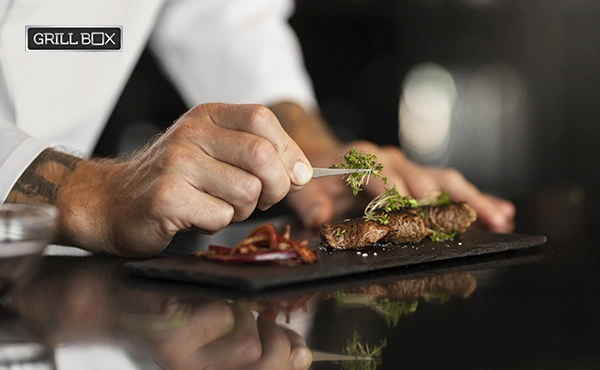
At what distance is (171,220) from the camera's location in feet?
4.29

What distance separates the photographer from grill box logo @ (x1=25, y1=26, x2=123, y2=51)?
1484mm

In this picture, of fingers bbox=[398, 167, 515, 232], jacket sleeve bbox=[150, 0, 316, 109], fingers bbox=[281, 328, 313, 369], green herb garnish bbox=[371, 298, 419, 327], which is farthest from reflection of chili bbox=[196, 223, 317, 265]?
jacket sleeve bbox=[150, 0, 316, 109]

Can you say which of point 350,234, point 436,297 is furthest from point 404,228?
point 436,297

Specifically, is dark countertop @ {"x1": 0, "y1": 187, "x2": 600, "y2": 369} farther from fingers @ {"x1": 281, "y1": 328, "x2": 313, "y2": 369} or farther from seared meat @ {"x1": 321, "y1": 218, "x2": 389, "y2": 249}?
seared meat @ {"x1": 321, "y1": 218, "x2": 389, "y2": 249}

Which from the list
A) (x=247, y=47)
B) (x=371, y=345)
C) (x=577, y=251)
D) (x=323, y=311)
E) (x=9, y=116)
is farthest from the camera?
(x=247, y=47)

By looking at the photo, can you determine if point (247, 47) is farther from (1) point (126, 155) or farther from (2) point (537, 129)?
(2) point (537, 129)

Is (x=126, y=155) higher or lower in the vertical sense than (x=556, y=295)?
higher

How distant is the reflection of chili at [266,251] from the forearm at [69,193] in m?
0.28

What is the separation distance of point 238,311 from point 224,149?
399 mm

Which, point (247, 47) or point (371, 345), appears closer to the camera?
point (371, 345)

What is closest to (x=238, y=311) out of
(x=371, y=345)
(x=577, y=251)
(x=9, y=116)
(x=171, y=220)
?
(x=371, y=345)

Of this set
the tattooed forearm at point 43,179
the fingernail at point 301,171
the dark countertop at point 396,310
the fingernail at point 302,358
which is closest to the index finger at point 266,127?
the fingernail at point 301,171

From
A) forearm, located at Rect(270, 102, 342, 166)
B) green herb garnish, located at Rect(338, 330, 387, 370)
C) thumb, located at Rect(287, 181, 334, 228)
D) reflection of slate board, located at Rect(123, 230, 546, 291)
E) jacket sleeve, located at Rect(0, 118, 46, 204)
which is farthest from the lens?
forearm, located at Rect(270, 102, 342, 166)

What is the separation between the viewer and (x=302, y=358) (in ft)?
2.51
